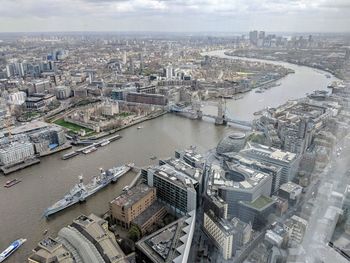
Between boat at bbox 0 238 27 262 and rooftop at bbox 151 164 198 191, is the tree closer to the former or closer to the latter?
rooftop at bbox 151 164 198 191

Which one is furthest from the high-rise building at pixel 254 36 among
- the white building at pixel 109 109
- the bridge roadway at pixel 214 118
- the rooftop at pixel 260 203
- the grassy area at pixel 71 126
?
the rooftop at pixel 260 203

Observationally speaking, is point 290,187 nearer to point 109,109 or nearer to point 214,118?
point 214,118

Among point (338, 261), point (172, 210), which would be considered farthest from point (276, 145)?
point (338, 261)

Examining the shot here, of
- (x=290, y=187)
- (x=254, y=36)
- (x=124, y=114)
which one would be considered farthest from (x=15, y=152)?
(x=254, y=36)

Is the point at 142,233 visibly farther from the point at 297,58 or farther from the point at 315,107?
the point at 297,58

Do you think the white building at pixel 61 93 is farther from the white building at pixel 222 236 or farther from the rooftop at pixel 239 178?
the white building at pixel 222 236
